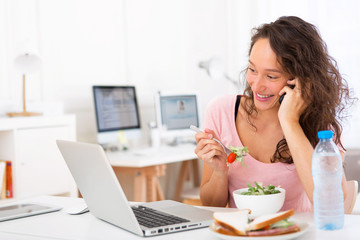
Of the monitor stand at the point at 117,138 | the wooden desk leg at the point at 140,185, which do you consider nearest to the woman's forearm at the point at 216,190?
the wooden desk leg at the point at 140,185

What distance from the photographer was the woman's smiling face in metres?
1.69

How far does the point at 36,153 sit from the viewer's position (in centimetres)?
292

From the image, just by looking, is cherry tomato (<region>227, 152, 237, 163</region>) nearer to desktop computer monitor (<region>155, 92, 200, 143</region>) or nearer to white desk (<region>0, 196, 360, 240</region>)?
white desk (<region>0, 196, 360, 240</region>)

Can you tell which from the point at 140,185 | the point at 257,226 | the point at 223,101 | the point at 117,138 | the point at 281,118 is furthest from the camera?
the point at 117,138

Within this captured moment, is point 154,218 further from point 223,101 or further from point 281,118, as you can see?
point 223,101

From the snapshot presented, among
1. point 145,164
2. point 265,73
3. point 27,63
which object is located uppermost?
point 27,63

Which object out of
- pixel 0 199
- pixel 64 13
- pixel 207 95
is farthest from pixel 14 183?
pixel 207 95

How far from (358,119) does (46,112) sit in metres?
2.24

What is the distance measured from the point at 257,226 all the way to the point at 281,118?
2.00 ft

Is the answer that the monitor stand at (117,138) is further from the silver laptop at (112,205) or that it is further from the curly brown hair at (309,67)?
the silver laptop at (112,205)

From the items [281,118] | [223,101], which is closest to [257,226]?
[281,118]

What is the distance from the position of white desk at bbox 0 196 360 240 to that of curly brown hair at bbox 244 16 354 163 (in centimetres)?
43

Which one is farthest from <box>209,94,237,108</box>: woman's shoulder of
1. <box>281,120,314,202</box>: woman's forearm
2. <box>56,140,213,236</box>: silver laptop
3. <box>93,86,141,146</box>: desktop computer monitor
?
<box>93,86,141,146</box>: desktop computer monitor

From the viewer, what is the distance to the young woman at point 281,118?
1.64 meters
